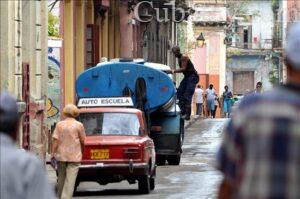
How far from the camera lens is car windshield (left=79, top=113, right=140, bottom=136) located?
21719 mm

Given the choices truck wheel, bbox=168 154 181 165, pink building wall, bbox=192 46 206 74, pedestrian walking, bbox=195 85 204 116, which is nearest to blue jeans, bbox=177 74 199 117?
truck wheel, bbox=168 154 181 165

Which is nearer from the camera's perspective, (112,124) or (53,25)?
(112,124)

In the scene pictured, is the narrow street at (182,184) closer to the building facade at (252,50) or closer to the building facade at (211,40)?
the building facade at (211,40)

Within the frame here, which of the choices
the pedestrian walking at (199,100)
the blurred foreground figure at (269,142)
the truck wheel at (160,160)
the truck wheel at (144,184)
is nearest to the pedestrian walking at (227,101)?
the pedestrian walking at (199,100)

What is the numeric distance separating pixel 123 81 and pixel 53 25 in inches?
184

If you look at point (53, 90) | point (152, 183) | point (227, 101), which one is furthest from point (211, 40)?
point (152, 183)

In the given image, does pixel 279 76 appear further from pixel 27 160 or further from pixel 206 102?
pixel 27 160

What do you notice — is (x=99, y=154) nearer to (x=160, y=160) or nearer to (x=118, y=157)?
(x=118, y=157)

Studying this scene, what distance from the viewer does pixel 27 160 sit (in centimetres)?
667

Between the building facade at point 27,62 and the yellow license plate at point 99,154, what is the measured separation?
5.28 ft

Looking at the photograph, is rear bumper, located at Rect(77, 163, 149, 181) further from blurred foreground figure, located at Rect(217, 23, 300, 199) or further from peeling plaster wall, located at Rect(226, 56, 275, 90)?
peeling plaster wall, located at Rect(226, 56, 275, 90)

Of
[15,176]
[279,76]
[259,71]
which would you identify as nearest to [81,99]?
[15,176]

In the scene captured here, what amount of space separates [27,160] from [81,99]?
18.6 meters

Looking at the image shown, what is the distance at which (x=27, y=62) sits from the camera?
77.5ft
